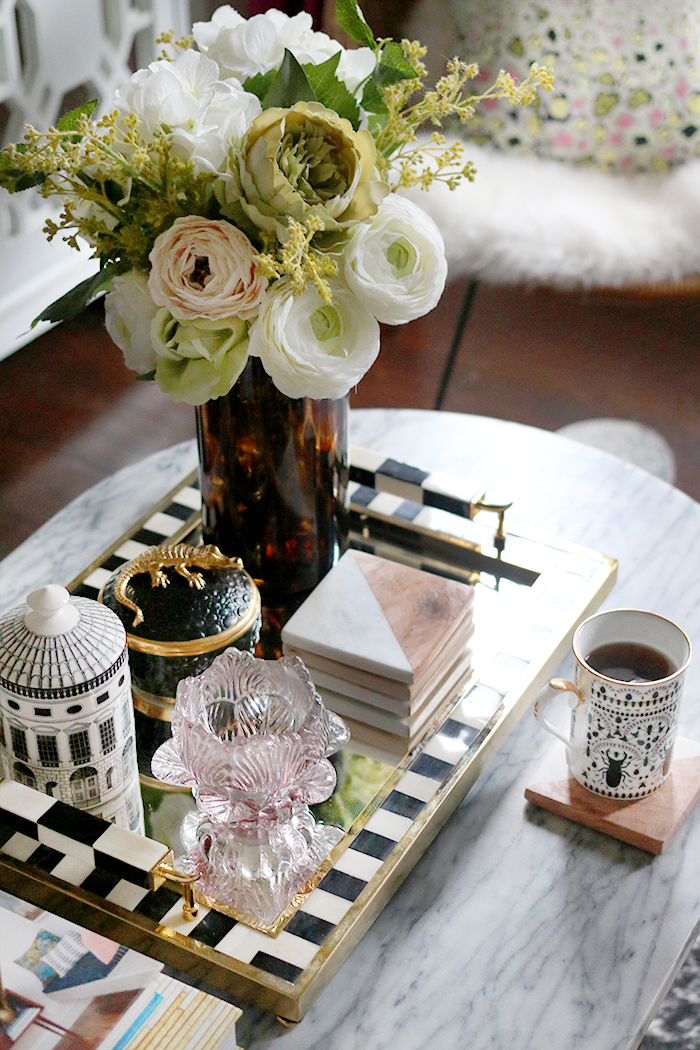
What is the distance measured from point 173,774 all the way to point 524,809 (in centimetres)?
25

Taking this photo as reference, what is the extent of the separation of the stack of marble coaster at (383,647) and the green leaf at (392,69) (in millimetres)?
353

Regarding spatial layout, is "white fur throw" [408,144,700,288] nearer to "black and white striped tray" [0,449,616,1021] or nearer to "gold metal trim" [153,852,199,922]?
"black and white striped tray" [0,449,616,1021]

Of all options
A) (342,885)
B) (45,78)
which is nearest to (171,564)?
(342,885)

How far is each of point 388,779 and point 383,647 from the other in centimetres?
9

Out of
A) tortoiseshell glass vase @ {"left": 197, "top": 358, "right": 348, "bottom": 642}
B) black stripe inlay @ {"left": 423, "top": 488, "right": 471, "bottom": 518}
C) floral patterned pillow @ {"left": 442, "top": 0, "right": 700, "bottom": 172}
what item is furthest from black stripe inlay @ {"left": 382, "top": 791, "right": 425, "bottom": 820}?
floral patterned pillow @ {"left": 442, "top": 0, "right": 700, "bottom": 172}

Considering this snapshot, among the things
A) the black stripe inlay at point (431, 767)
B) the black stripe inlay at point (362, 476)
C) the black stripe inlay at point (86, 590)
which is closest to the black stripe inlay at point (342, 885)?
the black stripe inlay at point (431, 767)

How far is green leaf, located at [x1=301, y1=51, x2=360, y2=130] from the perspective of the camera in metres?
0.79

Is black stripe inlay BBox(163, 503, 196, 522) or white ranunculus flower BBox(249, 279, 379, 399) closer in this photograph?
white ranunculus flower BBox(249, 279, 379, 399)

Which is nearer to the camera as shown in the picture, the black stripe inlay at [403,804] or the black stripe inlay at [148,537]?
the black stripe inlay at [403,804]

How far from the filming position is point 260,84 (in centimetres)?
80

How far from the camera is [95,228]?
2.55ft

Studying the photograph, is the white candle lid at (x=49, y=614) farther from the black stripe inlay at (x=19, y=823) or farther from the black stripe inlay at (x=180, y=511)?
the black stripe inlay at (x=180, y=511)

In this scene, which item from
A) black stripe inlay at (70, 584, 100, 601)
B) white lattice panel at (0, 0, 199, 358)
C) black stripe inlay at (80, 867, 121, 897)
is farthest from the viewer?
white lattice panel at (0, 0, 199, 358)

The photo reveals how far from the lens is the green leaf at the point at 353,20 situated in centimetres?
81
